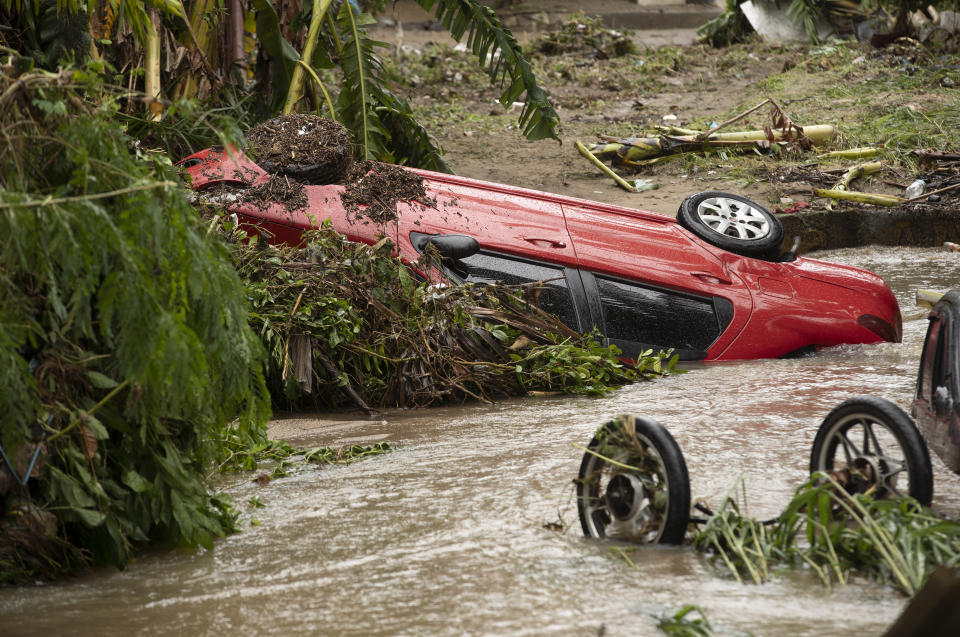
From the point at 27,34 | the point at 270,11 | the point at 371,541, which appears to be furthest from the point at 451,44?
the point at 371,541

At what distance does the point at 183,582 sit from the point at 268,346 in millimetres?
2564

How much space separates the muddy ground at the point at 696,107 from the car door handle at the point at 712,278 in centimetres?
494

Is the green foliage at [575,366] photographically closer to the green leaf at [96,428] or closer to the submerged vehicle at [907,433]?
the submerged vehicle at [907,433]

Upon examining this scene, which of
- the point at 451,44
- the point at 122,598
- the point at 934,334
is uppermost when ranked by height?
the point at 451,44

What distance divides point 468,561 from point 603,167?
32.6 ft

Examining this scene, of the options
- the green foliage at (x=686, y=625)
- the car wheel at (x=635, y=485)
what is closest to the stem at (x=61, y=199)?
the car wheel at (x=635, y=485)

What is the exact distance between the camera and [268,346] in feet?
19.6

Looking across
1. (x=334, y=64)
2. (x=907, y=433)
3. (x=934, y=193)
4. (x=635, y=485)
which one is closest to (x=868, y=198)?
(x=934, y=193)

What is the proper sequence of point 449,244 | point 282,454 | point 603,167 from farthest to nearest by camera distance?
point 603,167 < point 449,244 < point 282,454

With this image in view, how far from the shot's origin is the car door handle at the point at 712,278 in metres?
6.64

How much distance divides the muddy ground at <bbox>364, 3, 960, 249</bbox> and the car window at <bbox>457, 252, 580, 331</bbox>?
17.4ft

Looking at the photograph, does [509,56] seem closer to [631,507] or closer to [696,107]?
[696,107]

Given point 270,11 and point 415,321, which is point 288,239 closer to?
point 415,321

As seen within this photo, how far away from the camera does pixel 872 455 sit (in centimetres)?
362
